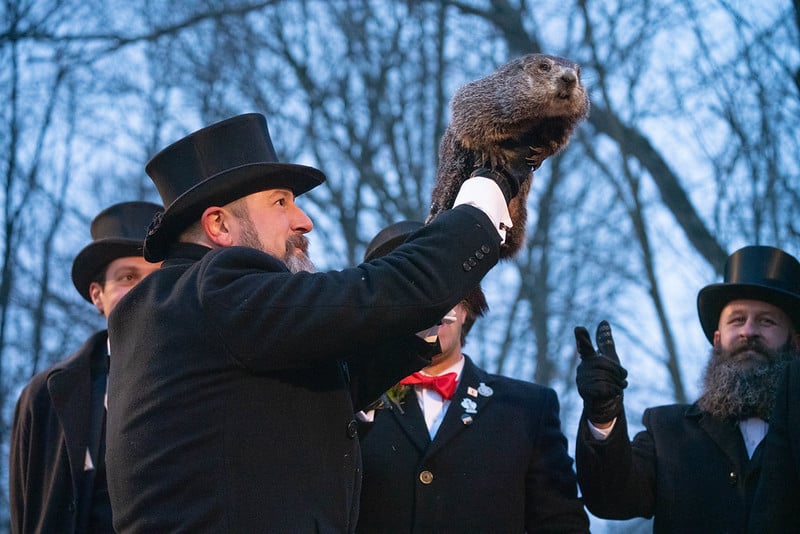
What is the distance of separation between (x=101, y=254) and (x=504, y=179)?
2.55 metres

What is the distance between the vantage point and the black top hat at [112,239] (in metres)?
5.05

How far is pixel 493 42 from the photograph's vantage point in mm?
11766

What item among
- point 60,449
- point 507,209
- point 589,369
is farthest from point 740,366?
point 60,449

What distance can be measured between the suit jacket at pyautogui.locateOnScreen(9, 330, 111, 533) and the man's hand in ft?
6.97

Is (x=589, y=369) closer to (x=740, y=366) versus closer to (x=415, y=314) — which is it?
(x=740, y=366)

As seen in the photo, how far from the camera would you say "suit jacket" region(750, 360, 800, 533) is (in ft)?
12.5

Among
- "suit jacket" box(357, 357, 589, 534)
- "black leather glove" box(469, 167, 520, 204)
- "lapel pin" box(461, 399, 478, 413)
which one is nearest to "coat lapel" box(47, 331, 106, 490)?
"suit jacket" box(357, 357, 589, 534)

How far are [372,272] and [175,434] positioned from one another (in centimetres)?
64

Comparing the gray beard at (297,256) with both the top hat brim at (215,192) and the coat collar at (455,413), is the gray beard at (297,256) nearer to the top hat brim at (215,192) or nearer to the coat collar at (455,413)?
the top hat brim at (215,192)

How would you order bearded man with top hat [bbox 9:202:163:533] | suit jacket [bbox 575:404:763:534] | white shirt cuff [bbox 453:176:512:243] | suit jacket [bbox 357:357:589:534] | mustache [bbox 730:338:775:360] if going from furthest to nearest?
mustache [bbox 730:338:775:360] < bearded man with top hat [bbox 9:202:163:533] < suit jacket [bbox 575:404:763:534] < suit jacket [bbox 357:357:589:534] < white shirt cuff [bbox 453:176:512:243]

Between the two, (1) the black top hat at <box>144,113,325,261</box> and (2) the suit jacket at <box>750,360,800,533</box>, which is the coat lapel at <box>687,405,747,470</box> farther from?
(1) the black top hat at <box>144,113,325,261</box>

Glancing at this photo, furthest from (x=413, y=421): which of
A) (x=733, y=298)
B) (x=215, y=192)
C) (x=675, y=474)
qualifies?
(x=733, y=298)

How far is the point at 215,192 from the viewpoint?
3.12 m

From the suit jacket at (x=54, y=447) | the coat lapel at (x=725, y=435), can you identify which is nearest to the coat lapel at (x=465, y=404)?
the coat lapel at (x=725, y=435)
